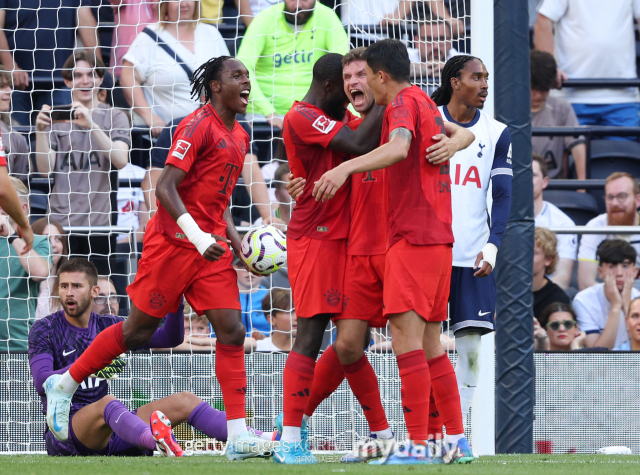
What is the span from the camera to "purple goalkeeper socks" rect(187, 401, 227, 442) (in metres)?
5.02

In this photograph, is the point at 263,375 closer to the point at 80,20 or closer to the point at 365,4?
the point at 365,4

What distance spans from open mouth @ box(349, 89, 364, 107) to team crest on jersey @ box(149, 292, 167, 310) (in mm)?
1401

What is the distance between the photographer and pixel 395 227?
12.5ft

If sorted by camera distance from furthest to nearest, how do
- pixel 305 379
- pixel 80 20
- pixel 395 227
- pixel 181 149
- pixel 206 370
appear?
pixel 80 20, pixel 206 370, pixel 181 149, pixel 305 379, pixel 395 227

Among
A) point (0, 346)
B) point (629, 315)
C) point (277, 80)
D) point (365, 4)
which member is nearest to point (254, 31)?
point (277, 80)

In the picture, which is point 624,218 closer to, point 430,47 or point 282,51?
point 430,47

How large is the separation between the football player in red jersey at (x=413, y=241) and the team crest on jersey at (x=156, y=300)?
4.24 feet

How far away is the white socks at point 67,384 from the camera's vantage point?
4.68 meters

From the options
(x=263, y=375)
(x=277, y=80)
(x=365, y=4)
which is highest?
(x=365, y=4)

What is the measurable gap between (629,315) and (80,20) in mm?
5475

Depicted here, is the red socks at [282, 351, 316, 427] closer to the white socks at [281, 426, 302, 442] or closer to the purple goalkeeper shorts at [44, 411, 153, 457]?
the white socks at [281, 426, 302, 442]

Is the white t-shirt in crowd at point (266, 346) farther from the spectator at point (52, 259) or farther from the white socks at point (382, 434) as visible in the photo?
the white socks at point (382, 434)

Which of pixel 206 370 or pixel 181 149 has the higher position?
pixel 181 149

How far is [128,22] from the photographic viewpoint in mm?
8211
